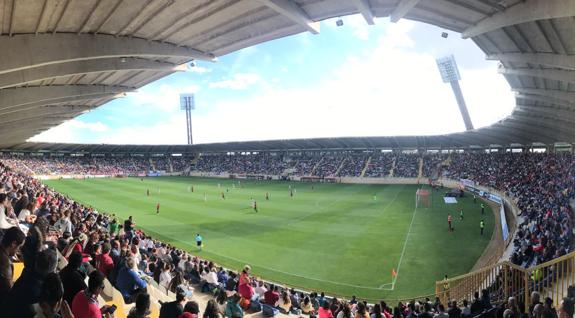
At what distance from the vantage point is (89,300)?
372cm

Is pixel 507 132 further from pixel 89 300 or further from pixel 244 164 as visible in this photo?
pixel 244 164

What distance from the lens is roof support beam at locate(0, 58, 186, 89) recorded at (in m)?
13.9

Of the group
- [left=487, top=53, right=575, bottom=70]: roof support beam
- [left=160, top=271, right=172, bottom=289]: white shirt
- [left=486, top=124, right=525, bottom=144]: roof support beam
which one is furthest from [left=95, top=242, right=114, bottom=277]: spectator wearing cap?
[left=486, top=124, right=525, bottom=144]: roof support beam

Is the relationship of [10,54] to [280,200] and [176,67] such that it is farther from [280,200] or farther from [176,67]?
[280,200]

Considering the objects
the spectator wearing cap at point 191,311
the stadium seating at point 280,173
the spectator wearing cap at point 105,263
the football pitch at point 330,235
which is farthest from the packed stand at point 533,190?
the spectator wearing cap at point 105,263

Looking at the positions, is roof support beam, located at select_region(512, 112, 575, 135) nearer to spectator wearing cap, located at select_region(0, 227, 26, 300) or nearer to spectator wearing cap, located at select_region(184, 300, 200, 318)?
spectator wearing cap, located at select_region(184, 300, 200, 318)

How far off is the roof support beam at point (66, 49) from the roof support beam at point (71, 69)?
249cm

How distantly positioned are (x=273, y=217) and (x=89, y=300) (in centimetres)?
2562

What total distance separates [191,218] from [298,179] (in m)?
34.5

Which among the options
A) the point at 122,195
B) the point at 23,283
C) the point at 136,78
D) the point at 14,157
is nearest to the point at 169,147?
the point at 14,157

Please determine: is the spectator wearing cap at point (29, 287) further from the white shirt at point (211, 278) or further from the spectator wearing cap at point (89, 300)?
the white shirt at point (211, 278)

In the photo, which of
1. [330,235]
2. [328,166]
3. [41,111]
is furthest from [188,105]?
[330,235]

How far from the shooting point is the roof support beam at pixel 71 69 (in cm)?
1392

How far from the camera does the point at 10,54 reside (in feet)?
36.1
